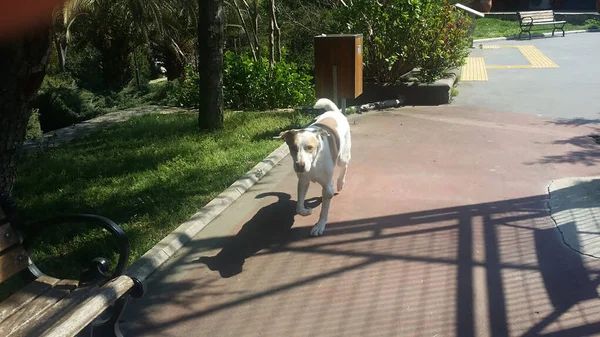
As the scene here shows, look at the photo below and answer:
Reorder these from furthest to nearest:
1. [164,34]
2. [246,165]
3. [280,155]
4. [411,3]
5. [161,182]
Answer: [164,34] → [411,3] → [280,155] → [246,165] → [161,182]

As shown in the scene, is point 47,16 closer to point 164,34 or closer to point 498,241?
point 498,241

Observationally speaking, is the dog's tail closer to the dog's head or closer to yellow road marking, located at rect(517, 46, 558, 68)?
the dog's head

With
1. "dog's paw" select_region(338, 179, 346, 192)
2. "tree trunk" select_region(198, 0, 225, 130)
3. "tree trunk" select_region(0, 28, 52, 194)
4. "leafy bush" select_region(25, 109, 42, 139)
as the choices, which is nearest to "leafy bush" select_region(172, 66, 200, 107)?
"leafy bush" select_region(25, 109, 42, 139)

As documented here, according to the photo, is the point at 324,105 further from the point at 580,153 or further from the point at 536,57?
the point at 536,57

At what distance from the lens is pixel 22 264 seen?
3555 millimetres

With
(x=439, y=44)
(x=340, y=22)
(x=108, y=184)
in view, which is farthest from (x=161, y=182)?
(x=439, y=44)

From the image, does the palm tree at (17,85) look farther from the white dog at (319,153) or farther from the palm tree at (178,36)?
the palm tree at (178,36)

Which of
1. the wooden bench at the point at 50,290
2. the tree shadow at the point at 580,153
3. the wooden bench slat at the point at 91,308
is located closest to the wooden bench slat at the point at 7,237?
the wooden bench at the point at 50,290

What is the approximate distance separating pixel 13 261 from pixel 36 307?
36 cm

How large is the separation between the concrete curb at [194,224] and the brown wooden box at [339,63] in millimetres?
2606

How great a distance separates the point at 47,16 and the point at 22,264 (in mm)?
1849

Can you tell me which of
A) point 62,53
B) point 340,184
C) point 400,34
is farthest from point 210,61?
point 62,53

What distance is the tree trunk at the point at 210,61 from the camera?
9211mm

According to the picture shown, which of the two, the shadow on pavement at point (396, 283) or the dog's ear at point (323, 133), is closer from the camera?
the shadow on pavement at point (396, 283)
